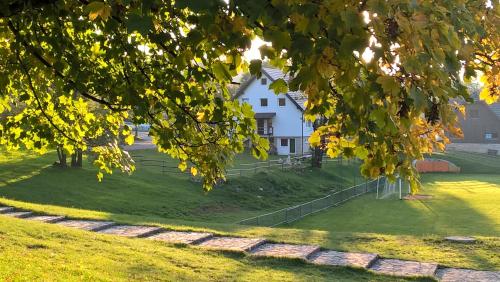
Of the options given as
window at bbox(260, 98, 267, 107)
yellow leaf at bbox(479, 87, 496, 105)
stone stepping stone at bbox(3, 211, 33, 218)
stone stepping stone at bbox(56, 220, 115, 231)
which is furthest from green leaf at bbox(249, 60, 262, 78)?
window at bbox(260, 98, 267, 107)

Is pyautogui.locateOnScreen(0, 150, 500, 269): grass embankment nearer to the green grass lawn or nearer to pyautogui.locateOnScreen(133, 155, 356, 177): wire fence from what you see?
the green grass lawn

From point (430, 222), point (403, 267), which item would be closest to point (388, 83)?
point (403, 267)

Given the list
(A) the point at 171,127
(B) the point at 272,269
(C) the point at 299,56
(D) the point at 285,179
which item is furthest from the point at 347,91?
(D) the point at 285,179

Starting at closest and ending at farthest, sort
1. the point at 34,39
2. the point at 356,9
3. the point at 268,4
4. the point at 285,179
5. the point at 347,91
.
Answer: the point at 356,9 → the point at 268,4 → the point at 347,91 → the point at 34,39 → the point at 285,179

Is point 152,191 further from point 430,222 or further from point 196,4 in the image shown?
point 196,4

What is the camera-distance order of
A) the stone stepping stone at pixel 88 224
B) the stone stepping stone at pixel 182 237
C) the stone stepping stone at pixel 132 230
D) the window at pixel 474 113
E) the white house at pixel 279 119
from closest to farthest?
1. the stone stepping stone at pixel 182 237
2. the stone stepping stone at pixel 132 230
3. the stone stepping stone at pixel 88 224
4. the white house at pixel 279 119
5. the window at pixel 474 113

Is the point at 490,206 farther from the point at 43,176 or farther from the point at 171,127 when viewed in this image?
the point at 171,127

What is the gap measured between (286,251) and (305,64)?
976cm

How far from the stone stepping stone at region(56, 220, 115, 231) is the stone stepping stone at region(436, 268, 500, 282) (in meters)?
9.36

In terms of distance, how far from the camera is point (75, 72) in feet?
21.7

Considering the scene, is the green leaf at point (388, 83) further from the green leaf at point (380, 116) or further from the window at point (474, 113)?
the window at point (474, 113)

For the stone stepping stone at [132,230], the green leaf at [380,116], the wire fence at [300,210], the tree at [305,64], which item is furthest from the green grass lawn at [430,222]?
the green leaf at [380,116]

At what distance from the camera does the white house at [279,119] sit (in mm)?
66250

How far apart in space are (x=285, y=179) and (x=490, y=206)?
16091 millimetres
